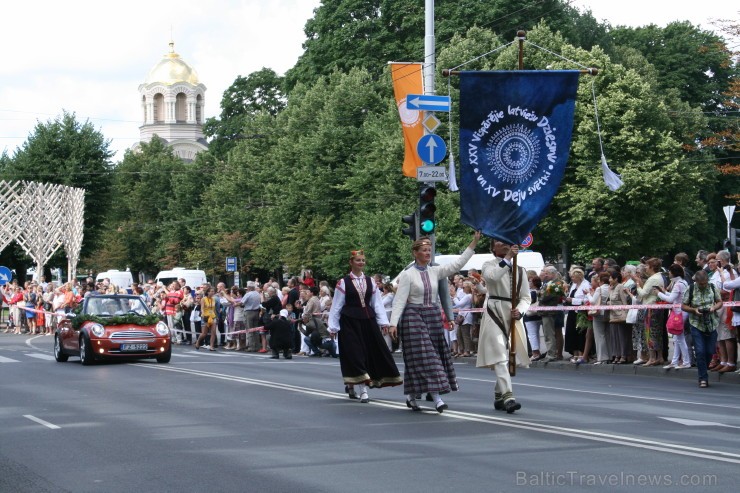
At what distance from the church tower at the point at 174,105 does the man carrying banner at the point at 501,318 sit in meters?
124

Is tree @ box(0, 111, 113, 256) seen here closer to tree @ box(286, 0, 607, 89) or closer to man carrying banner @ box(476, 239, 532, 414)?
tree @ box(286, 0, 607, 89)

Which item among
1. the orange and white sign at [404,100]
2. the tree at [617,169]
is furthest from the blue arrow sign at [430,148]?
the tree at [617,169]

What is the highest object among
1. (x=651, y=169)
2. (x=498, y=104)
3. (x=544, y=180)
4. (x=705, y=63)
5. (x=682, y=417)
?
(x=705, y=63)

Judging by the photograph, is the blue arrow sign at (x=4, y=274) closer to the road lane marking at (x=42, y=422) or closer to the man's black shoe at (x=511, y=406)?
the road lane marking at (x=42, y=422)

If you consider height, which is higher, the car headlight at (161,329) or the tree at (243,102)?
the tree at (243,102)

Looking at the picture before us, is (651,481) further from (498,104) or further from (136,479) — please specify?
(498,104)

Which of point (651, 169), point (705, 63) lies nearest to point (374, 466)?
point (651, 169)

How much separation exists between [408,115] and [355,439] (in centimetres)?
1352

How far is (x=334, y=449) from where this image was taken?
10.4 meters

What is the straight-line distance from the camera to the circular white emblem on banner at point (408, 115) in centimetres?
2369

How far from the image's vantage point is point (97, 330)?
2397 cm

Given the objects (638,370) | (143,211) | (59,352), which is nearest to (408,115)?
(638,370)

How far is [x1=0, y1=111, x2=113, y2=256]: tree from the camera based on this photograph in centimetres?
7362

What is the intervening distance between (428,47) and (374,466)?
59.6 feet
